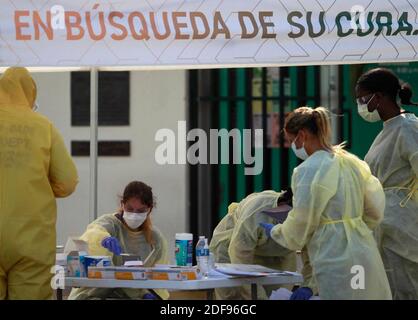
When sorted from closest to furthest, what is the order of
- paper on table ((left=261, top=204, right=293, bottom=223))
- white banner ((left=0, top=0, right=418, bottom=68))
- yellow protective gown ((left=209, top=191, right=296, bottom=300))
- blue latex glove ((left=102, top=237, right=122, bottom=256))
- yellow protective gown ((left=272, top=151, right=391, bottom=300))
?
yellow protective gown ((left=272, top=151, right=391, bottom=300)) < white banner ((left=0, top=0, right=418, bottom=68)) < blue latex glove ((left=102, top=237, right=122, bottom=256)) < paper on table ((left=261, top=204, right=293, bottom=223)) < yellow protective gown ((left=209, top=191, right=296, bottom=300))

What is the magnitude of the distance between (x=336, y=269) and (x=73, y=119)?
432 centimetres

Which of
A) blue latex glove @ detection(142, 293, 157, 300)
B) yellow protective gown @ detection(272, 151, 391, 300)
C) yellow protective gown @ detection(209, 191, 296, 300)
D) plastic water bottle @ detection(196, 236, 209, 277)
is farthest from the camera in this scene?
yellow protective gown @ detection(209, 191, 296, 300)

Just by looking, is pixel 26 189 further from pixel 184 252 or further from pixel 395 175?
pixel 395 175

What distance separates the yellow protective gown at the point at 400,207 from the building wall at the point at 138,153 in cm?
310

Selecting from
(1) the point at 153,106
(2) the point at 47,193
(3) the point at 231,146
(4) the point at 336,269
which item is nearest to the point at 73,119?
(1) the point at 153,106

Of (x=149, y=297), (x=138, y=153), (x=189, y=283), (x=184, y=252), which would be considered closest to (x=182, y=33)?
(x=184, y=252)

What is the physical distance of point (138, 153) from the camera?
9141 mm

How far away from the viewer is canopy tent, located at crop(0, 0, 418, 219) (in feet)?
19.7

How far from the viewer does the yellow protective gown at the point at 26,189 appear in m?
5.54

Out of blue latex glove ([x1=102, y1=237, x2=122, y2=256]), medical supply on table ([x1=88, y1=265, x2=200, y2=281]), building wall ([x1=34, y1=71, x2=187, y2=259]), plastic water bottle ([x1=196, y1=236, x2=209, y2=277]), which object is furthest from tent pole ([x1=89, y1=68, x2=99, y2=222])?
building wall ([x1=34, y1=71, x2=187, y2=259])

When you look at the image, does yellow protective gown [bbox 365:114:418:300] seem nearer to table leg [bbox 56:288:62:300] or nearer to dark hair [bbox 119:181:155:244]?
dark hair [bbox 119:181:155:244]

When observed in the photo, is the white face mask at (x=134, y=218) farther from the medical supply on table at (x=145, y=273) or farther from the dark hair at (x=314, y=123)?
the dark hair at (x=314, y=123)
